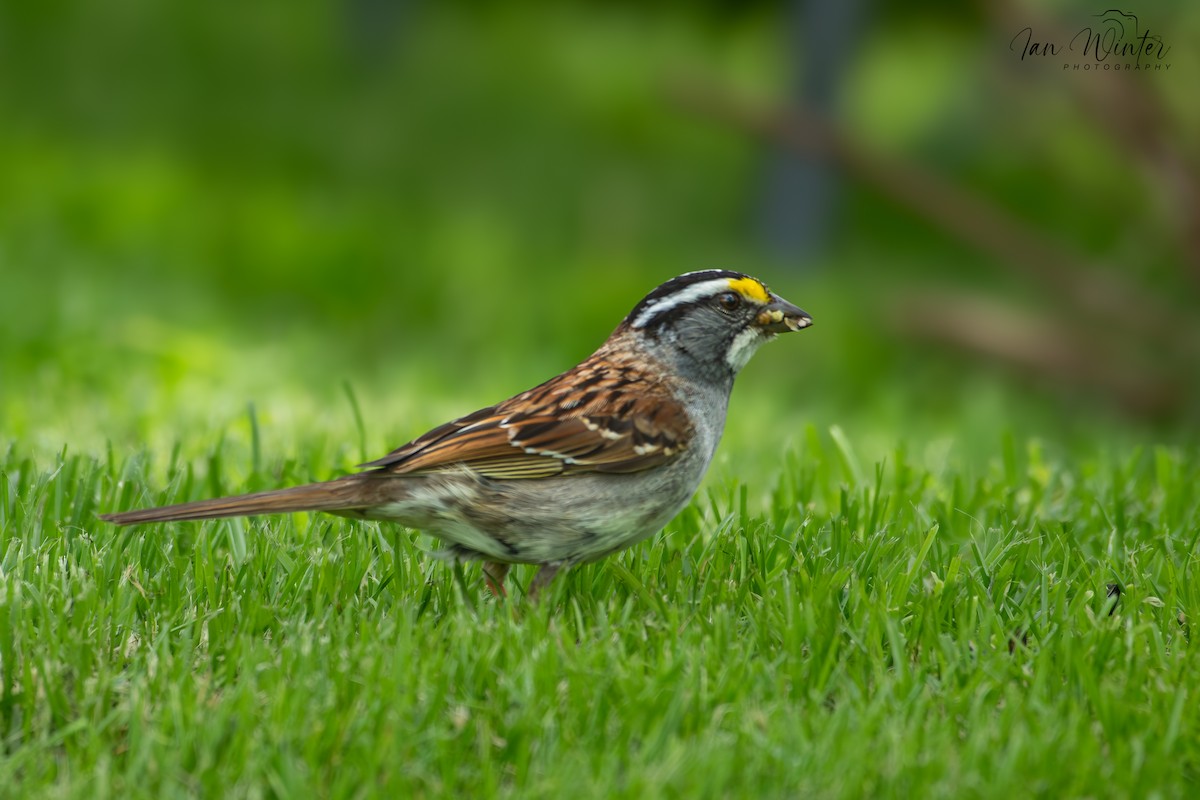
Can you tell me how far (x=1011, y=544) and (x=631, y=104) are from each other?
41.5 feet

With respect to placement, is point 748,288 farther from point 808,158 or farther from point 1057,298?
point 808,158

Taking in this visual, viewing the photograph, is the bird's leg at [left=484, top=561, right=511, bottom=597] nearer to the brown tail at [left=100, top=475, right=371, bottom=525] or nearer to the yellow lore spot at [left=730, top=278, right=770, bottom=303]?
the brown tail at [left=100, top=475, right=371, bottom=525]

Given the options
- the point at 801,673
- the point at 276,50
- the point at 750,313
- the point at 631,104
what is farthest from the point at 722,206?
the point at 801,673

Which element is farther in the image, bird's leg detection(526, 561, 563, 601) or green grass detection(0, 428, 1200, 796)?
bird's leg detection(526, 561, 563, 601)

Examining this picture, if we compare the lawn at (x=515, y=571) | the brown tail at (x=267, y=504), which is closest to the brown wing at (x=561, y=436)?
the brown tail at (x=267, y=504)

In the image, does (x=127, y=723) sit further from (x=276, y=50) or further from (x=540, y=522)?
(x=276, y=50)

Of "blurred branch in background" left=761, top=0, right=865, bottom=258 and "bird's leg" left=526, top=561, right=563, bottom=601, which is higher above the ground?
"blurred branch in background" left=761, top=0, right=865, bottom=258

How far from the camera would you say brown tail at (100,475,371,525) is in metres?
4.24

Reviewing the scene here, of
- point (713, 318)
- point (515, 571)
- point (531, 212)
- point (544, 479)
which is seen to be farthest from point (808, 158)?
point (544, 479)

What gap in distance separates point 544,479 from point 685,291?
91 centimetres

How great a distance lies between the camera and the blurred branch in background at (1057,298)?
1017cm

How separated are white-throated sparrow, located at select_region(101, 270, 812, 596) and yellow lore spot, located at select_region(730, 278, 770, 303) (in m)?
0.35

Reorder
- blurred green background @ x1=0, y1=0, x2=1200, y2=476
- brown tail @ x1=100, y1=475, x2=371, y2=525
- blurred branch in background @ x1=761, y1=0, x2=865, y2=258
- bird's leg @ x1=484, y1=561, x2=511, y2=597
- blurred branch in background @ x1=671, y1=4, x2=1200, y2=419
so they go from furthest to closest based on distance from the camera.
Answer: blurred branch in background @ x1=761, y1=0, x2=865, y2=258 < blurred branch in background @ x1=671, y1=4, x2=1200, y2=419 < blurred green background @ x1=0, y1=0, x2=1200, y2=476 < bird's leg @ x1=484, y1=561, x2=511, y2=597 < brown tail @ x1=100, y1=475, x2=371, y2=525

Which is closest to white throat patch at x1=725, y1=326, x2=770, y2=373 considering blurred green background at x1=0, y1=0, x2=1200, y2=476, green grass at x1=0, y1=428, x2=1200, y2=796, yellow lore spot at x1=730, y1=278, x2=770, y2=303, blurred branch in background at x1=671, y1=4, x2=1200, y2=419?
yellow lore spot at x1=730, y1=278, x2=770, y2=303
